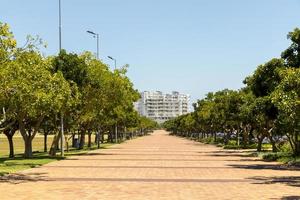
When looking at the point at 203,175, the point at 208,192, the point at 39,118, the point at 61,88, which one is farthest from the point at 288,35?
the point at 39,118

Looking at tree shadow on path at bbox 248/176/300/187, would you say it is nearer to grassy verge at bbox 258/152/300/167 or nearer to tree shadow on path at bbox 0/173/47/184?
grassy verge at bbox 258/152/300/167

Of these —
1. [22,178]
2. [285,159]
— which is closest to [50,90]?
[22,178]

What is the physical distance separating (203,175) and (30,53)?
883 cm

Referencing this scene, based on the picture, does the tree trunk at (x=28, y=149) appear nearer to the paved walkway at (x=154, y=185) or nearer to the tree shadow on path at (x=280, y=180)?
the paved walkway at (x=154, y=185)

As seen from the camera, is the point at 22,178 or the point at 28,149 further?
the point at 28,149

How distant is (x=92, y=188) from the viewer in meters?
17.7

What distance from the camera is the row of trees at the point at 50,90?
2194 centimetres

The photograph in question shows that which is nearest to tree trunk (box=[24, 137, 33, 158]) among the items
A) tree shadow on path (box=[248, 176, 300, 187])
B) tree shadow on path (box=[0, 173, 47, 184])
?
tree shadow on path (box=[0, 173, 47, 184])

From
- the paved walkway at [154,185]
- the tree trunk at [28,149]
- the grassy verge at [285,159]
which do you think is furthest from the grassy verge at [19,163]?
the grassy verge at [285,159]

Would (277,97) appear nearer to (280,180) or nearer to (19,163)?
(280,180)

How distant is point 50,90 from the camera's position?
1030 inches

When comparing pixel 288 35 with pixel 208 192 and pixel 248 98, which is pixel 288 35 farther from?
pixel 208 192

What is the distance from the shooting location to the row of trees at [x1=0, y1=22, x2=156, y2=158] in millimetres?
21938

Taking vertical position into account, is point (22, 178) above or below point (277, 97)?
below
